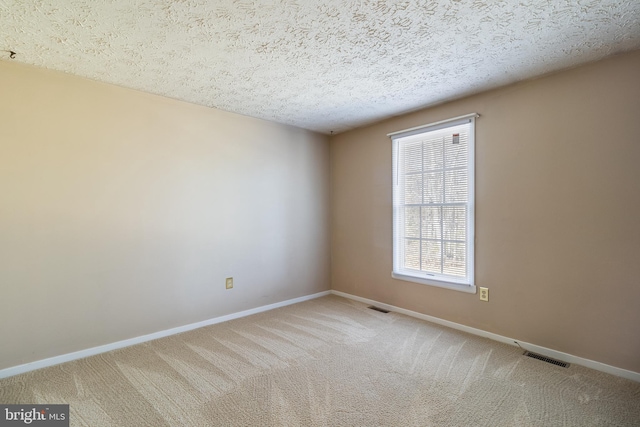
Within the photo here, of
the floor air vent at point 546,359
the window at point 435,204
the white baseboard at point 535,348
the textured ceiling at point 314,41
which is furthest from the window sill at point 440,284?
the textured ceiling at point 314,41

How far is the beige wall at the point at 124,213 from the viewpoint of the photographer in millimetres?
2213

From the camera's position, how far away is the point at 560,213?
2355mm

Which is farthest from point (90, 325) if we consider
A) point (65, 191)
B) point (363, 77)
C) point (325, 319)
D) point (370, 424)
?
point (363, 77)

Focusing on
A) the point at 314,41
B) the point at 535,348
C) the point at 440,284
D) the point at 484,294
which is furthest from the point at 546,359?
the point at 314,41

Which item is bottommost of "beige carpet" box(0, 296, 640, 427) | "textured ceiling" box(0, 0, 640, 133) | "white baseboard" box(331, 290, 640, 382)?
"beige carpet" box(0, 296, 640, 427)

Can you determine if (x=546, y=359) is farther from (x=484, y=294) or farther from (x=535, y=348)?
(x=484, y=294)

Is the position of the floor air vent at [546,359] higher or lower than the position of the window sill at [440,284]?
lower

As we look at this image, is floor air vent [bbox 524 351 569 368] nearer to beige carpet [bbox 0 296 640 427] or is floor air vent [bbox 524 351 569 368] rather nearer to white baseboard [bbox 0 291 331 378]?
beige carpet [bbox 0 296 640 427]

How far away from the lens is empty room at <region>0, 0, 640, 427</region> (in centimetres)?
176

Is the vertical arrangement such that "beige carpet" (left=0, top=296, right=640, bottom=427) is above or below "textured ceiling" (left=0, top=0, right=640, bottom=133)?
below

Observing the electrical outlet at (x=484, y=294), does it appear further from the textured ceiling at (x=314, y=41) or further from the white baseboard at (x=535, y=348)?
the textured ceiling at (x=314, y=41)

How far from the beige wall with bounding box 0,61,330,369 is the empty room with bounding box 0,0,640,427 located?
0.02m

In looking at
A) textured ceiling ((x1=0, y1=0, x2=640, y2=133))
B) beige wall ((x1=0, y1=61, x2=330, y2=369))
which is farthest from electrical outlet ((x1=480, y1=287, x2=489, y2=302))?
beige wall ((x1=0, y1=61, x2=330, y2=369))

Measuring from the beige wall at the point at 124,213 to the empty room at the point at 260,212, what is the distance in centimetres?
2
